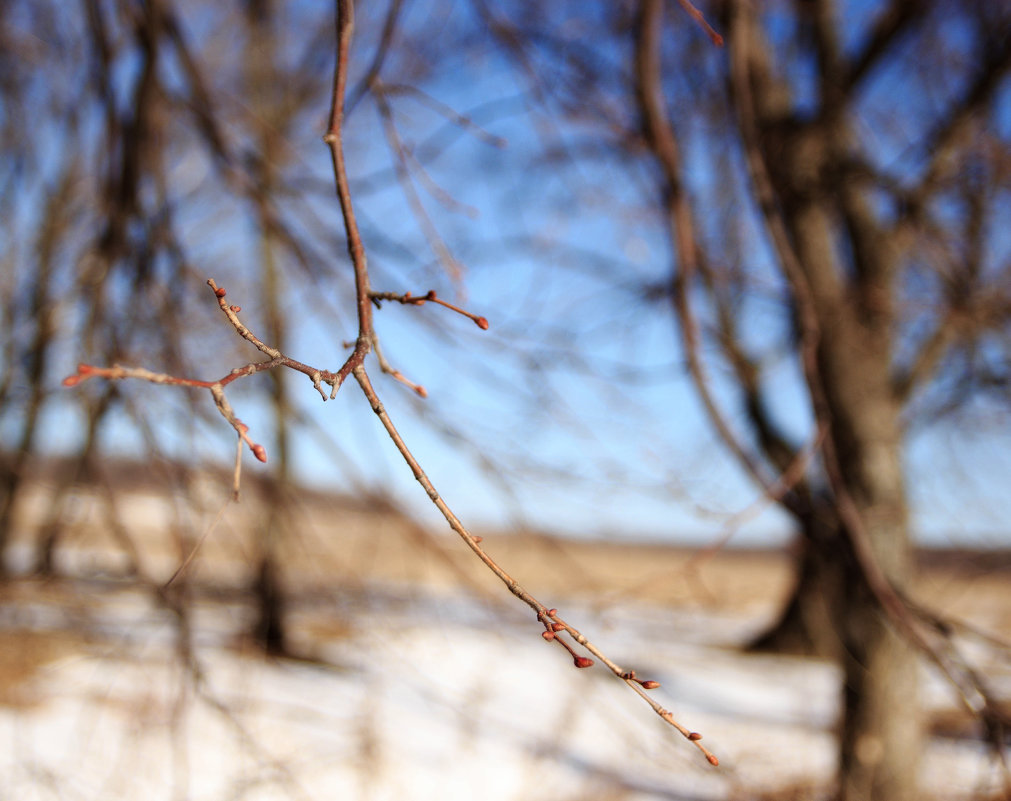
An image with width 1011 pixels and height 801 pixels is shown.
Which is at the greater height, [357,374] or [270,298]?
[270,298]

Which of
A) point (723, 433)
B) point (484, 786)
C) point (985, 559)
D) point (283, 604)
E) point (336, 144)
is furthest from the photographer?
point (283, 604)

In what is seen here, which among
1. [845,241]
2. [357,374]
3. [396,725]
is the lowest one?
[357,374]

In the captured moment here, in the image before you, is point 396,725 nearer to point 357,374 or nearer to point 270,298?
point 270,298

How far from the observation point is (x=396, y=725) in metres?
4.54

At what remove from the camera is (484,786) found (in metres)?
3.85

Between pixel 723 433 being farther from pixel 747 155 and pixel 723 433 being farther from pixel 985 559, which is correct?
pixel 985 559

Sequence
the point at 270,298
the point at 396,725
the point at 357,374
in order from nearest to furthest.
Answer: the point at 357,374 → the point at 396,725 → the point at 270,298

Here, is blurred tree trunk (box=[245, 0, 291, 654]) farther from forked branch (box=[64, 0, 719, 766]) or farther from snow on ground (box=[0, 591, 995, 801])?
forked branch (box=[64, 0, 719, 766])

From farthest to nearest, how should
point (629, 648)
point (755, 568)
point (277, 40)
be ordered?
point (755, 568)
point (629, 648)
point (277, 40)

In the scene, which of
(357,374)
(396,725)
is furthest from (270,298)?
(357,374)

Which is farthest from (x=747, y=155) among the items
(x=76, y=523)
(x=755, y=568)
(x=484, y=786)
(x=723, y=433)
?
(x=755, y=568)

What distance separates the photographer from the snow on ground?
9.34 ft

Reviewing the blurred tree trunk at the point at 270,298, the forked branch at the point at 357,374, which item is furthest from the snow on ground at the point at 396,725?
the forked branch at the point at 357,374

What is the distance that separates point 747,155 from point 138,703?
9.59 ft
